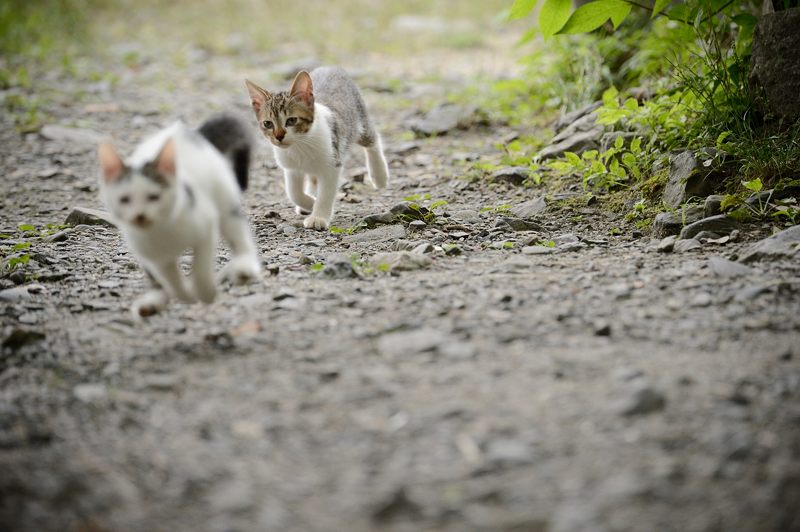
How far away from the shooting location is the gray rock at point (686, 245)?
3631mm

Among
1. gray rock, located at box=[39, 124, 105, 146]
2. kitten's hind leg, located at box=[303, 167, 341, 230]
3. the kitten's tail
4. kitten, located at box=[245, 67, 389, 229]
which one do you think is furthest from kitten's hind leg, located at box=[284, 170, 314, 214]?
gray rock, located at box=[39, 124, 105, 146]

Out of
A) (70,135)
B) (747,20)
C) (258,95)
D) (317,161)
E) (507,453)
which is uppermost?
(747,20)

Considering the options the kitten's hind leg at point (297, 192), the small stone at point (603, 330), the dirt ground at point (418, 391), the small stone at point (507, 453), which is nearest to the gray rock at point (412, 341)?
the dirt ground at point (418, 391)

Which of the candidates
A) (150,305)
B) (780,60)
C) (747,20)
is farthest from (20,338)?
(747,20)

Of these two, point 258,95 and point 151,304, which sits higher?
point 258,95

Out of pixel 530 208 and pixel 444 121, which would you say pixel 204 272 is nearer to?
pixel 530 208

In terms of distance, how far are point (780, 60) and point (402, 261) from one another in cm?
227

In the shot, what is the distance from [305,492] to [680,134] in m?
3.37

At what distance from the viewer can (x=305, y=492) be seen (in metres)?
2.05

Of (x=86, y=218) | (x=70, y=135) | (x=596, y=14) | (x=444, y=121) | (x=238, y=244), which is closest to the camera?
(x=238, y=244)

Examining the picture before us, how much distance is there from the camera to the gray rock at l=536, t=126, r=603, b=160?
16.8ft

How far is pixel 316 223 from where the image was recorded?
14.9ft

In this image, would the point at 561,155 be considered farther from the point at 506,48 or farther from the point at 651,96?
the point at 506,48

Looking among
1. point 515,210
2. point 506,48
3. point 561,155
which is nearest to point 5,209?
point 515,210
